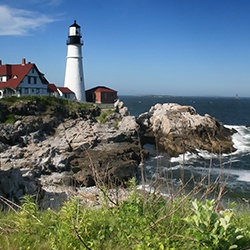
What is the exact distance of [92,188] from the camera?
1977 centimetres

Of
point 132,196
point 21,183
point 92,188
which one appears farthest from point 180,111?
point 132,196

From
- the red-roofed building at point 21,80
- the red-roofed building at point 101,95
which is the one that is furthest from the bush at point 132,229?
the red-roofed building at point 101,95

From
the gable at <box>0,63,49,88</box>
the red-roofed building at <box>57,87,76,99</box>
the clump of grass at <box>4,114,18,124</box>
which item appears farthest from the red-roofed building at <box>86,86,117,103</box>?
the clump of grass at <box>4,114,18,124</box>

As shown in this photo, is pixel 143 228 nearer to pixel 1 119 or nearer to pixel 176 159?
pixel 176 159

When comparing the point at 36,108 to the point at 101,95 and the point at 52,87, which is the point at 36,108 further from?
the point at 101,95

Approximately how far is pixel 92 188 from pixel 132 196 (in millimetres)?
15038

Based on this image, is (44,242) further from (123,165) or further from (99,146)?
(99,146)

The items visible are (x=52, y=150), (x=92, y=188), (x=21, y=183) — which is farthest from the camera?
(x=52, y=150)

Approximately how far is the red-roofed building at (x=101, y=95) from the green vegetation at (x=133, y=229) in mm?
49670

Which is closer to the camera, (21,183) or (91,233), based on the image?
(91,233)

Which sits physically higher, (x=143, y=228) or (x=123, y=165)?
(x=143, y=228)

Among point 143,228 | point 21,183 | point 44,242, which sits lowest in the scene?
point 21,183

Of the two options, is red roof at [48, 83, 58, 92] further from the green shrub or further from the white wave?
the green shrub

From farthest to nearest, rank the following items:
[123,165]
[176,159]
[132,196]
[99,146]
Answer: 1. [176,159]
2. [99,146]
3. [123,165]
4. [132,196]
